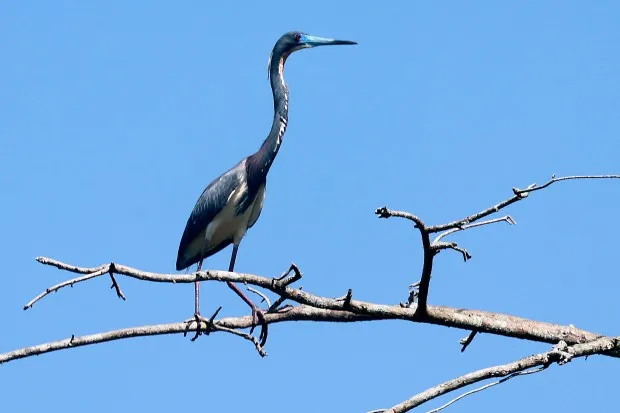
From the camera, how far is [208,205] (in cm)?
886

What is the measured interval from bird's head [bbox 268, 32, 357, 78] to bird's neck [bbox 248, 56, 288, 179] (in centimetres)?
21

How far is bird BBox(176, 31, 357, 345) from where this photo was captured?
8.78 meters

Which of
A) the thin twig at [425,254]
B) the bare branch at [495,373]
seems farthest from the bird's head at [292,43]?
the bare branch at [495,373]

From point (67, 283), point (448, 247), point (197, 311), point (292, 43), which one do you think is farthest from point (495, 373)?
point (292, 43)

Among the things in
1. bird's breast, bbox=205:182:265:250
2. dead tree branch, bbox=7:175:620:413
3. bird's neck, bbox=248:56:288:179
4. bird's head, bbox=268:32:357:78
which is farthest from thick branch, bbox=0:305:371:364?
bird's head, bbox=268:32:357:78

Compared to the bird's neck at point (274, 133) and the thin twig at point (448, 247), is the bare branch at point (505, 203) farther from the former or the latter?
the bird's neck at point (274, 133)

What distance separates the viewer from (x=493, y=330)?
5.65m

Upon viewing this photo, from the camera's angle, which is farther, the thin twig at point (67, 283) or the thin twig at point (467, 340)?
the thin twig at point (467, 340)

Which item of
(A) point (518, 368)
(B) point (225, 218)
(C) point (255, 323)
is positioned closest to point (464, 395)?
(A) point (518, 368)

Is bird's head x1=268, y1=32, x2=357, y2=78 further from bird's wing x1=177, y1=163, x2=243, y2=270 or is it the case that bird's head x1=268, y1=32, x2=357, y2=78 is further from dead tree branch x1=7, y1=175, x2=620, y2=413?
dead tree branch x1=7, y1=175, x2=620, y2=413

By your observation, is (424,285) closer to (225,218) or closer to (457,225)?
(457,225)

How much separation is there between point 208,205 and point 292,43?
1616mm

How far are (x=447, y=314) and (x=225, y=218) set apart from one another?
363cm

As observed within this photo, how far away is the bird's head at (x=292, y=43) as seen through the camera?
363 inches
